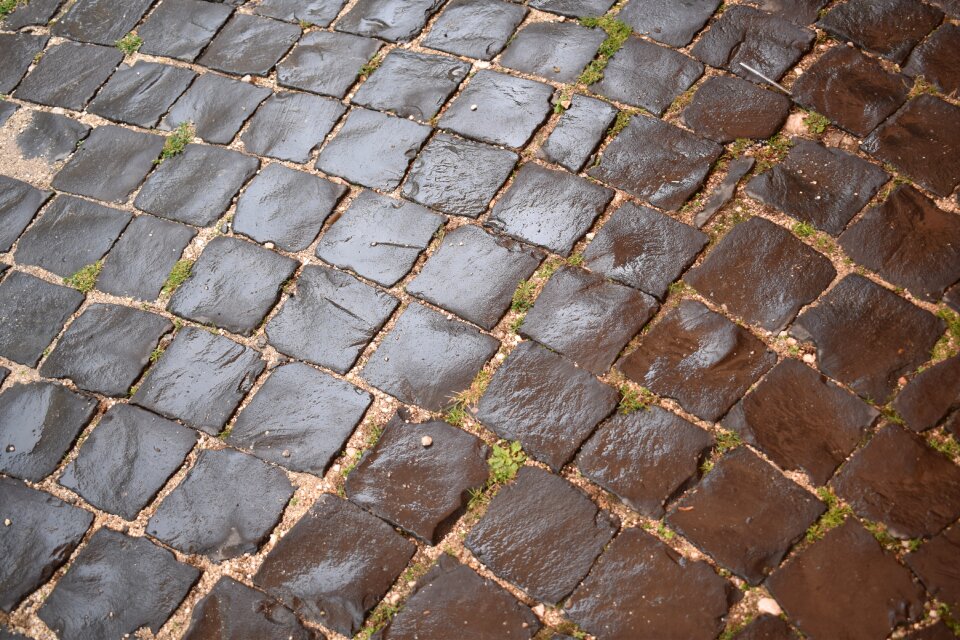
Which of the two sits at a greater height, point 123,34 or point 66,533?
point 123,34

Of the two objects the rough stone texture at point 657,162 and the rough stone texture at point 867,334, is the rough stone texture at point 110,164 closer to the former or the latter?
the rough stone texture at point 657,162

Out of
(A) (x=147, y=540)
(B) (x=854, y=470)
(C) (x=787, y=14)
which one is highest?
(C) (x=787, y=14)

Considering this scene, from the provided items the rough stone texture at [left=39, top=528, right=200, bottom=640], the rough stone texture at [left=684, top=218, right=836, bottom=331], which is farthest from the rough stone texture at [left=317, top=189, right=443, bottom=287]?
Answer: the rough stone texture at [left=39, top=528, right=200, bottom=640]

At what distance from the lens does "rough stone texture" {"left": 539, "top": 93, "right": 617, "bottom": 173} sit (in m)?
3.37

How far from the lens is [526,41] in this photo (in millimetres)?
3770

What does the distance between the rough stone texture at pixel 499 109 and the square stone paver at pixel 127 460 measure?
178 cm

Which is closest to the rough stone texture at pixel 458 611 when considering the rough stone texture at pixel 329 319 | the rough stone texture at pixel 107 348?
the rough stone texture at pixel 329 319

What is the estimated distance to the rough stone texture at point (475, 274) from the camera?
121 inches

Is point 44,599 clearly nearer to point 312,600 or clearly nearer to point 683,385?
point 312,600

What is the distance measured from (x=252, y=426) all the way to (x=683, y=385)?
1.62 metres

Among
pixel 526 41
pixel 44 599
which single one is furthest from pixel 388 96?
pixel 44 599

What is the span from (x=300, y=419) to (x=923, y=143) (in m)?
2.72

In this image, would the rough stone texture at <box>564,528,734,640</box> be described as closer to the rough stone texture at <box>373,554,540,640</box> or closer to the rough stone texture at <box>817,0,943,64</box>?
the rough stone texture at <box>373,554,540,640</box>

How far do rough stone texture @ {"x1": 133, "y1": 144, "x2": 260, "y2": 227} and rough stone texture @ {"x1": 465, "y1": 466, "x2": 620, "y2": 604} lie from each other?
1.88 metres
